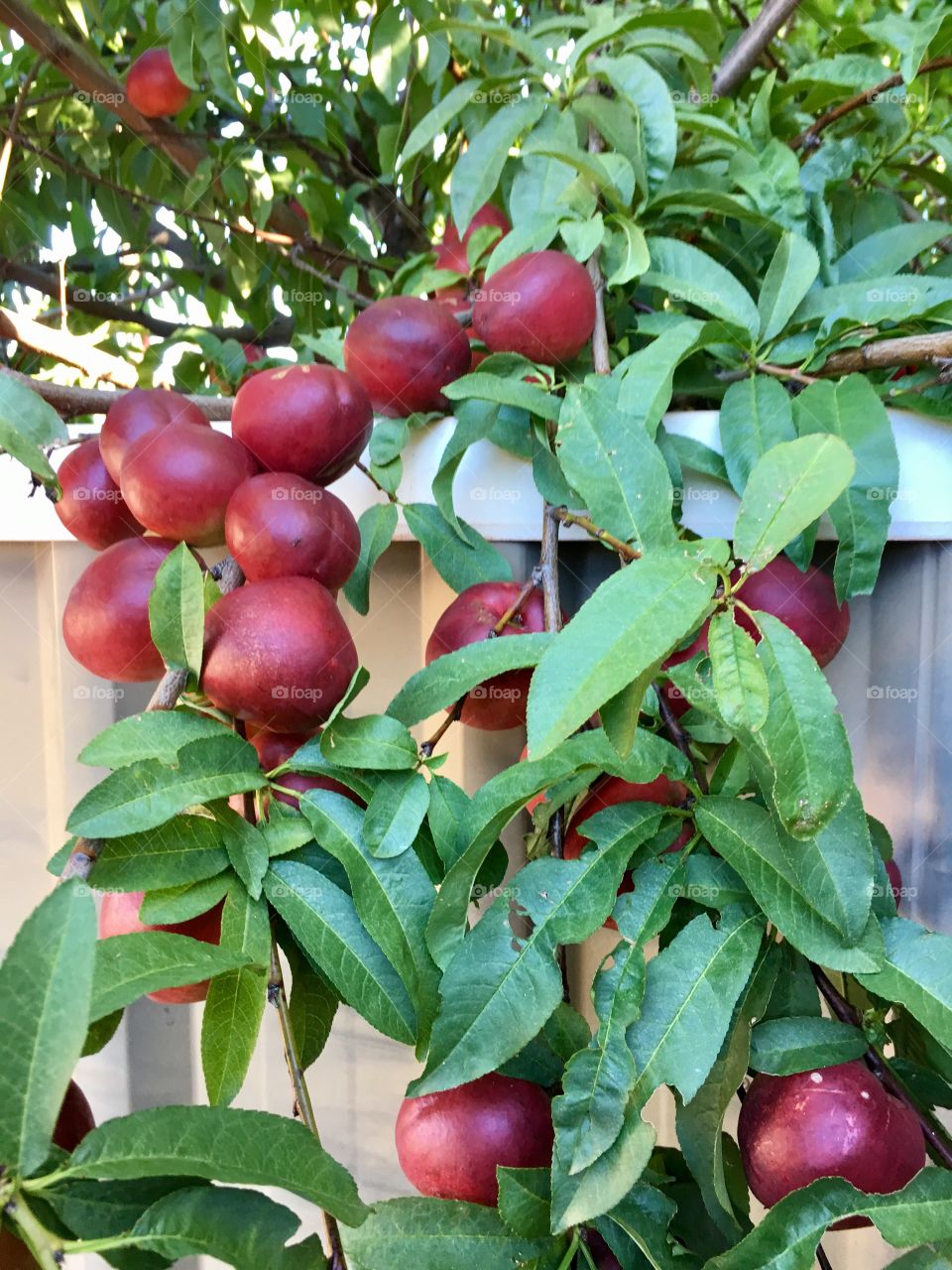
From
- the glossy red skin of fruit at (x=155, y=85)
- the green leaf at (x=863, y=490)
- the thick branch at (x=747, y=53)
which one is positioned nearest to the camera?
the green leaf at (x=863, y=490)

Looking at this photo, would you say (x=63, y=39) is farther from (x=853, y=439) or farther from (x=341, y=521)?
(x=853, y=439)

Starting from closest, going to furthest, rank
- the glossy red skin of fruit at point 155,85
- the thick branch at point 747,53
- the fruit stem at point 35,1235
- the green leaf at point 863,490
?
1. the fruit stem at point 35,1235
2. the green leaf at point 863,490
3. the thick branch at point 747,53
4. the glossy red skin of fruit at point 155,85

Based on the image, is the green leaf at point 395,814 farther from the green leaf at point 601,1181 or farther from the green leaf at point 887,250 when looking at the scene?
the green leaf at point 887,250

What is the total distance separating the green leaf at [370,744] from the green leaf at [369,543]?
11 cm

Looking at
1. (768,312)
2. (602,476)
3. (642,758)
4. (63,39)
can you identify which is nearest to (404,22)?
(63,39)

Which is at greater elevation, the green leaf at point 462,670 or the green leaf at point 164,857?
the green leaf at point 462,670

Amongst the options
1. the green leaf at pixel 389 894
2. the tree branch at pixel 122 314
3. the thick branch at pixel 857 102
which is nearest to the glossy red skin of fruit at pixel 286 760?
the green leaf at pixel 389 894

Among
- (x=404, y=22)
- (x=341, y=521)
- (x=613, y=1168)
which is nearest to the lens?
(x=613, y=1168)

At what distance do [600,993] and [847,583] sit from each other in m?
0.23

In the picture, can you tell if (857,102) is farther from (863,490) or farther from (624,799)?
→ (624,799)

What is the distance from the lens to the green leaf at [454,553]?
0.50 metres

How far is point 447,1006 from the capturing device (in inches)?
13.6

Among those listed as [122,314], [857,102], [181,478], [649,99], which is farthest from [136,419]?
[122,314]

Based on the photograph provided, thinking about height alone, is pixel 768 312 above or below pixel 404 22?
below
